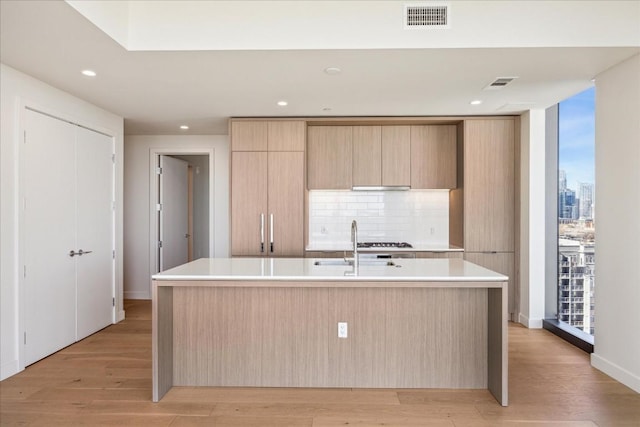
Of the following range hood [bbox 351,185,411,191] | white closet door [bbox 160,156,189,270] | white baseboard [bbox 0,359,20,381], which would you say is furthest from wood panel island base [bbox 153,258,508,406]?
white closet door [bbox 160,156,189,270]

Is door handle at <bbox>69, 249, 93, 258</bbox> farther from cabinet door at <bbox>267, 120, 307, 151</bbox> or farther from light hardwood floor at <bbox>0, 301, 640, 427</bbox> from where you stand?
cabinet door at <bbox>267, 120, 307, 151</bbox>

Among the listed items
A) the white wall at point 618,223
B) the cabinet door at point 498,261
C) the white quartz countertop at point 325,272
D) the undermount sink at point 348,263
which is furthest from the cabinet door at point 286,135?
the white wall at point 618,223

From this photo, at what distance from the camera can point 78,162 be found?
13.3ft

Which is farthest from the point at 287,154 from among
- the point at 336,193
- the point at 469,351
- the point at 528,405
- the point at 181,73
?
the point at 528,405

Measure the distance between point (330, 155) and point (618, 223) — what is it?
3.02 metres

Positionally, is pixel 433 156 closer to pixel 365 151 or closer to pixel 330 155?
pixel 365 151

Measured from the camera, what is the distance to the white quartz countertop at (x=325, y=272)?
269 centimetres

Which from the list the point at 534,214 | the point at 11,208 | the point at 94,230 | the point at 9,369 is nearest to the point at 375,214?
the point at 534,214

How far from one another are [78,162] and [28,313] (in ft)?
5.00

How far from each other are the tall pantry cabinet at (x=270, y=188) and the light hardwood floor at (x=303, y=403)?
1.88 metres

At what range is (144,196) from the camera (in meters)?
5.96

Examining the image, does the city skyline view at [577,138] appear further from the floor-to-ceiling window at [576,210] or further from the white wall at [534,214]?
the white wall at [534,214]

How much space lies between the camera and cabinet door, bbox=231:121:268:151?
4.78 metres

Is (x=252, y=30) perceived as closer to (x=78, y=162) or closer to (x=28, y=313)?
(x=78, y=162)
